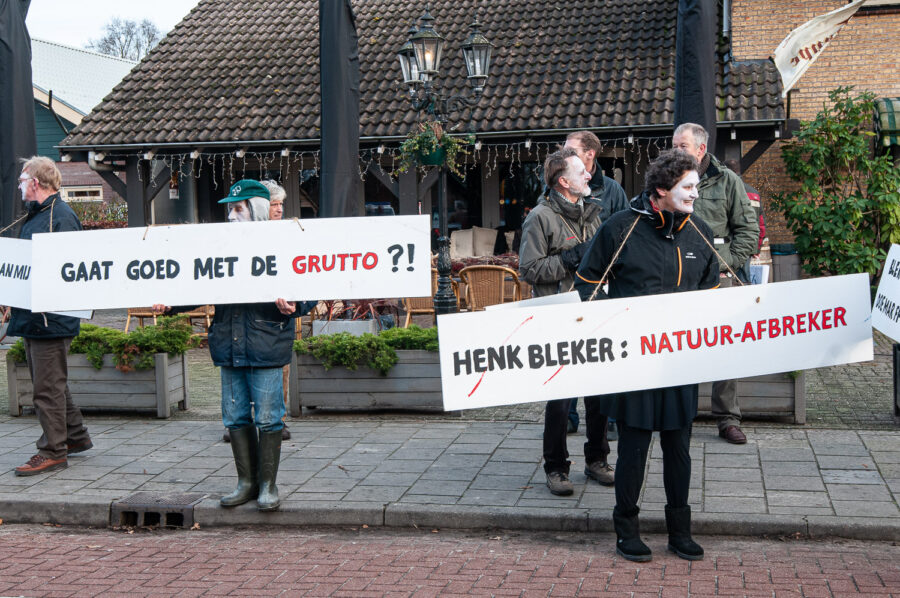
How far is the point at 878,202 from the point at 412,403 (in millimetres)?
7784

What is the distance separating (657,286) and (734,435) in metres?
2.36

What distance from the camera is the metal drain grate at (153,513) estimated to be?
18.4 feet

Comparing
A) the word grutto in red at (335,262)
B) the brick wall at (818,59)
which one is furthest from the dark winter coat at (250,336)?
the brick wall at (818,59)

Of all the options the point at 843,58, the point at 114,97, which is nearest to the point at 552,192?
the point at 843,58

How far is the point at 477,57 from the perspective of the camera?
1170 cm

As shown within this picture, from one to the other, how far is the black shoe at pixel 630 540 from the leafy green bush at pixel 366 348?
10.7ft

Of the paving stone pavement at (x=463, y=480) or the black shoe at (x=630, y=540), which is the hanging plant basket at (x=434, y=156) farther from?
the black shoe at (x=630, y=540)

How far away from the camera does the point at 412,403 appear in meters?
7.89

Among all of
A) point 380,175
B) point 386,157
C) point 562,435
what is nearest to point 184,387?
point 562,435

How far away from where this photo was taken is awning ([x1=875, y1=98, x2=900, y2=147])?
13.2m

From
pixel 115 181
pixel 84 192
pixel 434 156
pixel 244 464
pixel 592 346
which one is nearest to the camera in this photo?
pixel 592 346

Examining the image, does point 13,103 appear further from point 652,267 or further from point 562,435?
point 652,267

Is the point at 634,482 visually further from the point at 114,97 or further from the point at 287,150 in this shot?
the point at 114,97

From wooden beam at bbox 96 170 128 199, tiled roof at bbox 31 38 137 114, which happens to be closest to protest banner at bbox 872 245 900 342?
wooden beam at bbox 96 170 128 199
